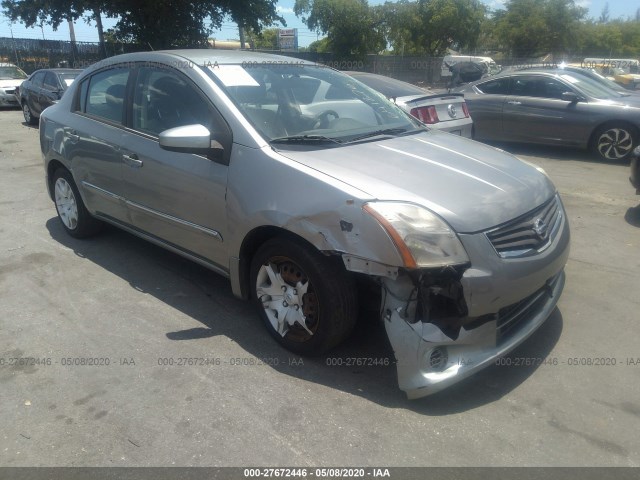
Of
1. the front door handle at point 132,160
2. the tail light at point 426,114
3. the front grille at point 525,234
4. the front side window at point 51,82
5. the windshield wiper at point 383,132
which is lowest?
the front grille at point 525,234

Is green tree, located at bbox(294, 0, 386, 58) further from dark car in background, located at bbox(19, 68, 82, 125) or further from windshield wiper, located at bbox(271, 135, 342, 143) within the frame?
windshield wiper, located at bbox(271, 135, 342, 143)

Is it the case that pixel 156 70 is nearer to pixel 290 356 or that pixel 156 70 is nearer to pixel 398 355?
pixel 290 356

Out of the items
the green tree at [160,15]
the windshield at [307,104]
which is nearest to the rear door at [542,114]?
the windshield at [307,104]

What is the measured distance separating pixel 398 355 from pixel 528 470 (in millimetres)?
774

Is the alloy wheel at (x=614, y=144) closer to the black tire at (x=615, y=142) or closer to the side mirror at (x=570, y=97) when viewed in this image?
the black tire at (x=615, y=142)

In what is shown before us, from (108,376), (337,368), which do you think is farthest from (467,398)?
(108,376)

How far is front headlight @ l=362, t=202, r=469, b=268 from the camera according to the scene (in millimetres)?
2738

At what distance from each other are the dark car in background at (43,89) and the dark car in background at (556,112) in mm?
9280

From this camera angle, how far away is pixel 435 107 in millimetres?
7184

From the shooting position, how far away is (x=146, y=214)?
13.9 feet

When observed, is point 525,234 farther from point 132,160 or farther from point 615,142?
point 615,142

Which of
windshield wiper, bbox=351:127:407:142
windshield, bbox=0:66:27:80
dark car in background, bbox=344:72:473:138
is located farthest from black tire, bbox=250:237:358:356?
windshield, bbox=0:66:27:80

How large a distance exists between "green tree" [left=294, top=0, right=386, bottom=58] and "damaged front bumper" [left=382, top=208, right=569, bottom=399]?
37.5 m

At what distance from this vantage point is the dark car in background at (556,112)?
8758mm
